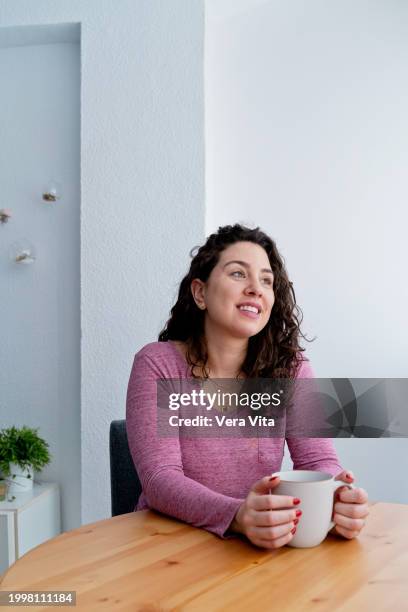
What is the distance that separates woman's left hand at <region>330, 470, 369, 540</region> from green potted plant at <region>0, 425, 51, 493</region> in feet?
5.26

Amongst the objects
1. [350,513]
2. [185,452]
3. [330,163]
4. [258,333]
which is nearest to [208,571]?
[350,513]

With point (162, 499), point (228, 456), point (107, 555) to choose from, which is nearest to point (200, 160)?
point (228, 456)

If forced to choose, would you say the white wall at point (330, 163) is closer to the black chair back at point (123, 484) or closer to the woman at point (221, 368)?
the woman at point (221, 368)

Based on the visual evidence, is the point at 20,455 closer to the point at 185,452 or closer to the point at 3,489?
the point at 3,489

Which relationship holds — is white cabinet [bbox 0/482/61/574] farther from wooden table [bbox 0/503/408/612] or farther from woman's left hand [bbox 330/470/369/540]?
woman's left hand [bbox 330/470/369/540]

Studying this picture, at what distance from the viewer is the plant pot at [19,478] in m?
2.38

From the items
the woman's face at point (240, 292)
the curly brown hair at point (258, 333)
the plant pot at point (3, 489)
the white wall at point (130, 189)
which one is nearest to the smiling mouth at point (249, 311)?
the woman's face at point (240, 292)

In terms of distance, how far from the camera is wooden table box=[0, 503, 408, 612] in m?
0.73

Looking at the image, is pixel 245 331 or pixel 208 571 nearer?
pixel 208 571

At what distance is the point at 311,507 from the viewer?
0.91 metres

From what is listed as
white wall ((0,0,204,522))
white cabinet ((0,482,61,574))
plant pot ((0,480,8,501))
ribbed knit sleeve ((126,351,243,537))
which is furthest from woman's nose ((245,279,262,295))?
plant pot ((0,480,8,501))

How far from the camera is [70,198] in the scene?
2.61 meters

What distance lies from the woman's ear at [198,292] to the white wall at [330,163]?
906 mm

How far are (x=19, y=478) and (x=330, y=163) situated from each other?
5.42 ft
